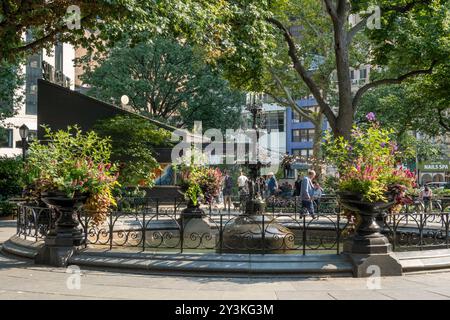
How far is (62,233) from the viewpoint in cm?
1066

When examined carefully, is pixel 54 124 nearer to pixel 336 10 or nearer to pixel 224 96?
pixel 336 10

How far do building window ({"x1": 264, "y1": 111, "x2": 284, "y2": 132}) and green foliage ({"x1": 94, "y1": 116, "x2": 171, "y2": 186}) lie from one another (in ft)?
187

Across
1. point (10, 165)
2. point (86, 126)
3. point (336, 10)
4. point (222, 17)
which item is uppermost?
point (336, 10)

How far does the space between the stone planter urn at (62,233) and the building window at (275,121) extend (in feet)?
232

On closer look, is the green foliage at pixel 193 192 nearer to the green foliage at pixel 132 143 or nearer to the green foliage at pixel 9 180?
the green foliage at pixel 132 143

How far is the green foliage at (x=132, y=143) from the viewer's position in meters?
23.7

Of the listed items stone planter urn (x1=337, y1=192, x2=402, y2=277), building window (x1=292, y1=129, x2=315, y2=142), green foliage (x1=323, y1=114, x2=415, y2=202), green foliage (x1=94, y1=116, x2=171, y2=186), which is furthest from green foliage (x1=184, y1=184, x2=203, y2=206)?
building window (x1=292, y1=129, x2=315, y2=142)

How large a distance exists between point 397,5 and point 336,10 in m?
2.73

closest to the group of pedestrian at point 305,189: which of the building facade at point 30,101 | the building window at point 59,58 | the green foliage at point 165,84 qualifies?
the green foliage at point 165,84

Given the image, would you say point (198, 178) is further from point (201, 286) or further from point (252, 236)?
point (201, 286)

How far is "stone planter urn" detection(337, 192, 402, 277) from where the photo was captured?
9508 mm

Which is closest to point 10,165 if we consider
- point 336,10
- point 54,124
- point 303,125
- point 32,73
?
point 54,124

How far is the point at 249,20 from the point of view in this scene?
1883 centimetres

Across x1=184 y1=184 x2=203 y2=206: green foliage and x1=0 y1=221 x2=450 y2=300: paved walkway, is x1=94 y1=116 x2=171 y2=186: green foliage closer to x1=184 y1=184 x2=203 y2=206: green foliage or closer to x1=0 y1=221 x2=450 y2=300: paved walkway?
x1=184 y1=184 x2=203 y2=206: green foliage
